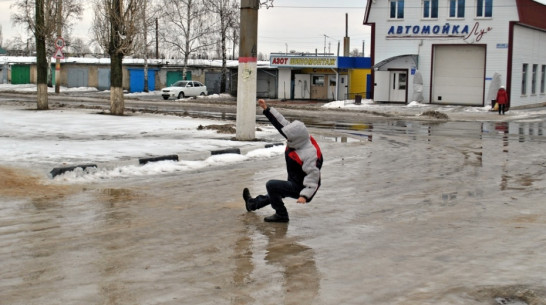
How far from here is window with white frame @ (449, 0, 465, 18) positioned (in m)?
44.7

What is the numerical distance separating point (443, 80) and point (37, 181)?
37.8m

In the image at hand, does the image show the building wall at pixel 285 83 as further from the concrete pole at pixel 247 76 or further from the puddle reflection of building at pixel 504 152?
the concrete pole at pixel 247 76

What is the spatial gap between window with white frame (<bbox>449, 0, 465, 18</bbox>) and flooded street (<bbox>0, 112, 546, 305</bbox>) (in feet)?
107

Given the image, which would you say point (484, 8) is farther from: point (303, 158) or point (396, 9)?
point (303, 158)

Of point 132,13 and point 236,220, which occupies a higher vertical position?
point 132,13

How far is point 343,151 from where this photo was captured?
18.1 meters

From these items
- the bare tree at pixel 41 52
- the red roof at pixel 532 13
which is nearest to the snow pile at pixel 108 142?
the bare tree at pixel 41 52

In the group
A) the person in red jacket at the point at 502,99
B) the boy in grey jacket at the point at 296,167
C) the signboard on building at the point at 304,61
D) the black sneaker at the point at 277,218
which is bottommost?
the black sneaker at the point at 277,218

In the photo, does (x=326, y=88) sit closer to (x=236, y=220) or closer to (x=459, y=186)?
(x=459, y=186)

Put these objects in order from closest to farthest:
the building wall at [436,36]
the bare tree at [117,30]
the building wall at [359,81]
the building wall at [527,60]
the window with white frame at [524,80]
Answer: the bare tree at [117,30] < the building wall at [436,36] < the building wall at [527,60] < the window with white frame at [524,80] < the building wall at [359,81]

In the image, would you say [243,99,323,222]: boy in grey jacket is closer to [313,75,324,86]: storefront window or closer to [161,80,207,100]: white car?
[161,80,207,100]: white car

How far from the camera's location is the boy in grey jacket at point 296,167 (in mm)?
8516

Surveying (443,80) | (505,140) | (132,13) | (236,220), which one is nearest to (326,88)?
(443,80)

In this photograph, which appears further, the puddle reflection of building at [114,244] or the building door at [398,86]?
the building door at [398,86]
